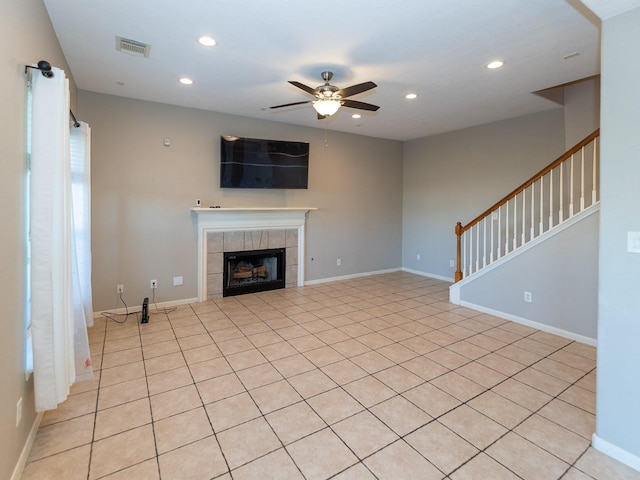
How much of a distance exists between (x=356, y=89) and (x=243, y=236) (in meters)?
3.01

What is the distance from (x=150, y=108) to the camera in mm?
4406

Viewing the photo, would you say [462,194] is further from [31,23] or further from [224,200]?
[31,23]

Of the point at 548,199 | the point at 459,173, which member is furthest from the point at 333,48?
the point at 459,173

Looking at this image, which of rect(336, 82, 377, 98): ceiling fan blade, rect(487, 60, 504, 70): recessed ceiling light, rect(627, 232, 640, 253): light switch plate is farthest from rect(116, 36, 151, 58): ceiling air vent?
rect(627, 232, 640, 253): light switch plate

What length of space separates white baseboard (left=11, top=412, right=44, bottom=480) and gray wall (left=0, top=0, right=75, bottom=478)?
4 cm

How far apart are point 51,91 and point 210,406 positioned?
90.3 inches

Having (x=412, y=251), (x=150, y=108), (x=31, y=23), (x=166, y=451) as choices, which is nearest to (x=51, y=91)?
(x=31, y=23)

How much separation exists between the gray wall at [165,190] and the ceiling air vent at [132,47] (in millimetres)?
1452

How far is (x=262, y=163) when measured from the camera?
17.0 feet

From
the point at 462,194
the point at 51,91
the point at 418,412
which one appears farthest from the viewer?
the point at 462,194

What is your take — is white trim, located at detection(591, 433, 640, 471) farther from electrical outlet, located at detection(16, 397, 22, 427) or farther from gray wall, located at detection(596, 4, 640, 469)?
electrical outlet, located at detection(16, 397, 22, 427)

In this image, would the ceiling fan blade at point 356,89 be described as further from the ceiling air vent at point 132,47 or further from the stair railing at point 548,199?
the stair railing at point 548,199

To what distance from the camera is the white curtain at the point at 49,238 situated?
1906mm

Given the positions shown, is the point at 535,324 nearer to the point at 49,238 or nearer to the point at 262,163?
the point at 262,163
